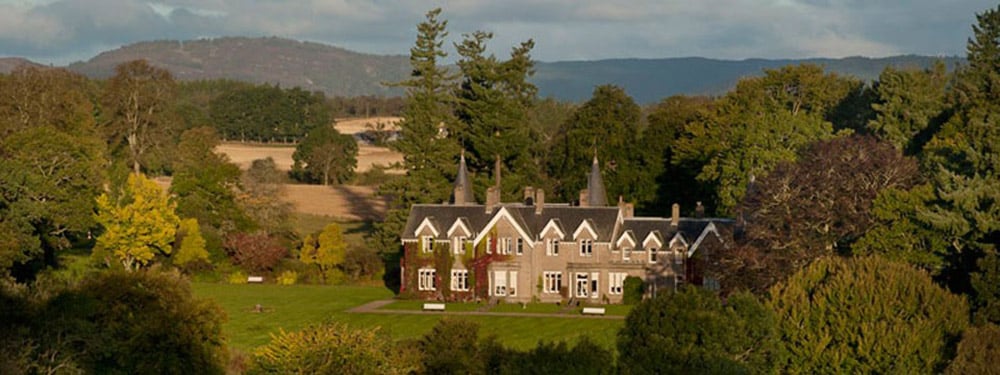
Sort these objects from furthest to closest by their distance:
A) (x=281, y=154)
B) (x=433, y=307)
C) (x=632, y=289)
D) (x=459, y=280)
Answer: (x=281, y=154), (x=459, y=280), (x=632, y=289), (x=433, y=307)

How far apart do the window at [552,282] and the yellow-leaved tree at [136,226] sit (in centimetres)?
2133

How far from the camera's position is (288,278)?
8094cm

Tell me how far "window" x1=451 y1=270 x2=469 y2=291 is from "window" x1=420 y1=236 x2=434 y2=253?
1.54 metres

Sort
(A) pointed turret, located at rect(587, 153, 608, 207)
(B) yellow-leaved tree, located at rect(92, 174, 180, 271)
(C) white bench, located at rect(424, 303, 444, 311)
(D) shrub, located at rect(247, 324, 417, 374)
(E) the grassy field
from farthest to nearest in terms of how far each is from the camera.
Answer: (B) yellow-leaved tree, located at rect(92, 174, 180, 271) → (A) pointed turret, located at rect(587, 153, 608, 207) → (C) white bench, located at rect(424, 303, 444, 311) → (E) the grassy field → (D) shrub, located at rect(247, 324, 417, 374)

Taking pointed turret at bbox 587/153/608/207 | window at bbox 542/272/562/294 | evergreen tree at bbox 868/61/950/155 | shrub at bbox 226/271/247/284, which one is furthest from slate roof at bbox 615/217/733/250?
shrub at bbox 226/271/247/284

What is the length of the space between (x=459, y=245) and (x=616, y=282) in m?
7.67

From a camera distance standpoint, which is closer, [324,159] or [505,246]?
[505,246]

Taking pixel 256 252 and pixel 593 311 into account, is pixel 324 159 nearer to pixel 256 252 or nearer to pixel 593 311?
pixel 256 252

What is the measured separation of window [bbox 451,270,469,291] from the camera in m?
71.7

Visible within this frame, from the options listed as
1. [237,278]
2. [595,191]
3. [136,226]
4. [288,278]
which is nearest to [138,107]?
[136,226]

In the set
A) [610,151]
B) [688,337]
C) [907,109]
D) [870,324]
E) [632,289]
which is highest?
[907,109]

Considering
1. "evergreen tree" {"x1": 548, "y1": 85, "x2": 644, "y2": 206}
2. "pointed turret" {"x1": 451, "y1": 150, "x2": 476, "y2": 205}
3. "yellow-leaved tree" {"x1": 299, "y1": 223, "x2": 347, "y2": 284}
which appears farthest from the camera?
"evergreen tree" {"x1": 548, "y1": 85, "x2": 644, "y2": 206}

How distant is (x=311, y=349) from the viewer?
38.3 metres

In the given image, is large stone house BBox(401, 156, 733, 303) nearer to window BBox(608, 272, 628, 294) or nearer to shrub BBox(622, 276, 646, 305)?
window BBox(608, 272, 628, 294)
